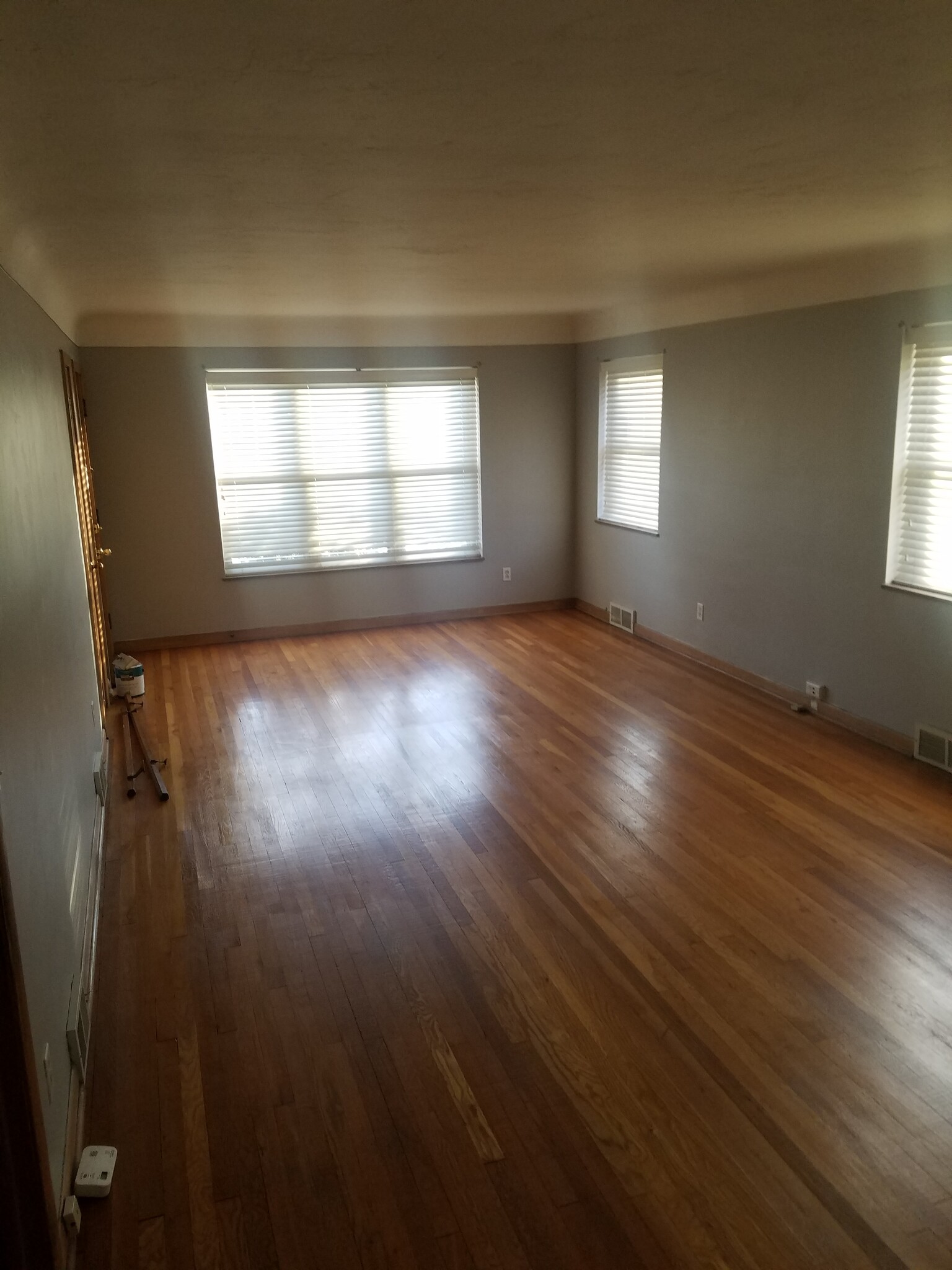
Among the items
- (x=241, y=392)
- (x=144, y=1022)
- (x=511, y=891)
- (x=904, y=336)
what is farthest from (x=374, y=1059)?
(x=241, y=392)

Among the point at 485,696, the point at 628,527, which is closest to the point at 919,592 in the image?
the point at 485,696

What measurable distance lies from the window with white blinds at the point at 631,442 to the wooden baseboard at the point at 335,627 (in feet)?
3.61

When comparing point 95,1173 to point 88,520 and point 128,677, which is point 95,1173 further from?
point 88,520

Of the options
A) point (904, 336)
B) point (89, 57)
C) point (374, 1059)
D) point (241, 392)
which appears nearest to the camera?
point (89, 57)

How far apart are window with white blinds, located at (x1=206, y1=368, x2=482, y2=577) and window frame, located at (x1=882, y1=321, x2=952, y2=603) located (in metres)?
3.71

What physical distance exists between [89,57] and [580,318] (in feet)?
19.7

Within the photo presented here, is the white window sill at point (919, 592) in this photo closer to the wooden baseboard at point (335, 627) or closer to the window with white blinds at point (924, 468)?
the window with white blinds at point (924, 468)

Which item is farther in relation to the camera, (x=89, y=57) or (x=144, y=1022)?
(x=144, y=1022)

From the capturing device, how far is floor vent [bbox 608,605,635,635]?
6891mm

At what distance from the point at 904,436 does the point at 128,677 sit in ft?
14.9

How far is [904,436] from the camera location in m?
4.25

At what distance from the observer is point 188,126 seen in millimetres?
1935

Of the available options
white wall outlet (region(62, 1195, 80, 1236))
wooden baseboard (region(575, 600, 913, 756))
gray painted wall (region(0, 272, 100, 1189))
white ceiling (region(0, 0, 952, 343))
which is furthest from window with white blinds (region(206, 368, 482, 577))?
white wall outlet (region(62, 1195, 80, 1236))

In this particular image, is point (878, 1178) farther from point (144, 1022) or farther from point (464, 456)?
point (464, 456)
